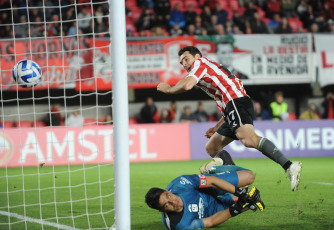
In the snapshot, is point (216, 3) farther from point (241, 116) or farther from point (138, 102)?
point (241, 116)

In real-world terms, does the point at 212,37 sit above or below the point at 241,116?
above

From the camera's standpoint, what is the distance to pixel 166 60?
16031 mm

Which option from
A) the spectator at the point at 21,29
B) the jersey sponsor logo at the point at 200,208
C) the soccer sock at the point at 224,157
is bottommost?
the jersey sponsor logo at the point at 200,208

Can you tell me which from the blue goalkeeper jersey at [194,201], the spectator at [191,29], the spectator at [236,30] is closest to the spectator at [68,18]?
the spectator at [191,29]

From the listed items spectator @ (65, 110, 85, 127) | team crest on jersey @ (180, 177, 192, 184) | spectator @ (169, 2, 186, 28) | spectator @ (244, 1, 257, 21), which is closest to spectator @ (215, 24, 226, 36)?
spectator @ (169, 2, 186, 28)

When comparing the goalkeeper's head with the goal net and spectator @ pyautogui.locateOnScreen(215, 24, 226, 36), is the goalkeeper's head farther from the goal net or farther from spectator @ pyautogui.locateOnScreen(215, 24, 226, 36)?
spectator @ pyautogui.locateOnScreen(215, 24, 226, 36)

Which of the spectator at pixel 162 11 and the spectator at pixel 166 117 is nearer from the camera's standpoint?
the spectator at pixel 166 117

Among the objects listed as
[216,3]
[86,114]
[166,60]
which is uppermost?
[216,3]

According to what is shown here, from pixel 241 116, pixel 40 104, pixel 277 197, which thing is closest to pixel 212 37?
pixel 40 104

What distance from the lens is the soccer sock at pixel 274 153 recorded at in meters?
6.13

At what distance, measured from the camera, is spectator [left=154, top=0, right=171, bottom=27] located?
17141mm

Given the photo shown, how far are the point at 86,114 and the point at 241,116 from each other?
1156cm

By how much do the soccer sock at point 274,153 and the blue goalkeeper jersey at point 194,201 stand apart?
1.80 ft

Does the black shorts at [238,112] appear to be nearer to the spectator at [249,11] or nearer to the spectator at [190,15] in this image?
the spectator at [190,15]
